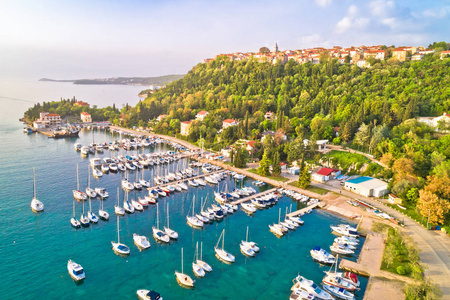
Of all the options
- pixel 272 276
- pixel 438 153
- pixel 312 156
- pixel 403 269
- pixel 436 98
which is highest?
pixel 436 98

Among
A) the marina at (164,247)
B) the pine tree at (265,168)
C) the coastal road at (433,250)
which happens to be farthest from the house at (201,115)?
the coastal road at (433,250)

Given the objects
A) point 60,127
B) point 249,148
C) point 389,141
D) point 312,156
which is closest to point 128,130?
point 60,127

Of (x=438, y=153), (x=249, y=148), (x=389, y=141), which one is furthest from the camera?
(x=249, y=148)

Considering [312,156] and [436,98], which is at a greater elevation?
[436,98]

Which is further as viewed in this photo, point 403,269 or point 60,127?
point 60,127

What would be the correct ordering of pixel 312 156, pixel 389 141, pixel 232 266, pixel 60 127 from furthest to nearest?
pixel 60 127 → pixel 312 156 → pixel 389 141 → pixel 232 266

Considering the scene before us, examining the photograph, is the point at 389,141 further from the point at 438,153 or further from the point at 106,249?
the point at 106,249
